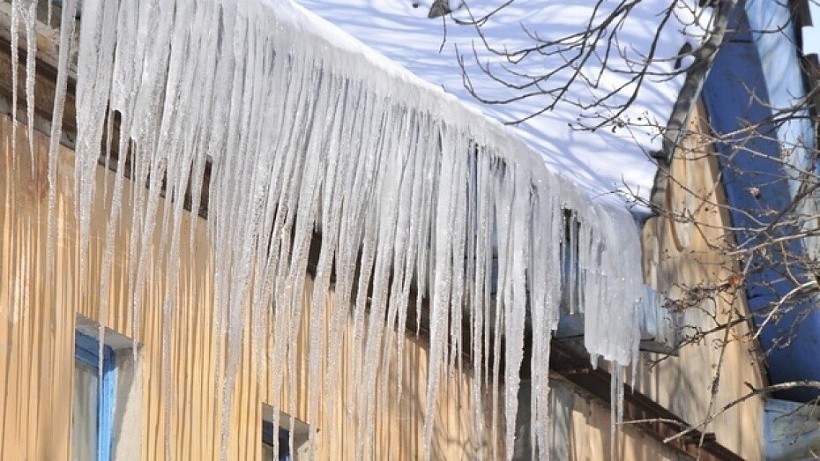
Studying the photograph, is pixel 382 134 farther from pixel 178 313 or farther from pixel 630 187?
pixel 630 187

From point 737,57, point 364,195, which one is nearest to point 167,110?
point 364,195

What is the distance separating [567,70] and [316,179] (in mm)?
2977

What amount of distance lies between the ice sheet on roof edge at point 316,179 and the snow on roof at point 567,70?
500mm

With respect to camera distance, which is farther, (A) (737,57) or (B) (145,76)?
(A) (737,57)

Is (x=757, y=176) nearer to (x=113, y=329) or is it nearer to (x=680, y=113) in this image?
(x=680, y=113)

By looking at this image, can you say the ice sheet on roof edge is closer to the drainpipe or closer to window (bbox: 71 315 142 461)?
window (bbox: 71 315 142 461)

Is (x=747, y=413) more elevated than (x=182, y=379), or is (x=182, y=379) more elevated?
(x=747, y=413)

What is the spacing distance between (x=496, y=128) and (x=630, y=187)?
1.46 m

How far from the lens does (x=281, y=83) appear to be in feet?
21.2

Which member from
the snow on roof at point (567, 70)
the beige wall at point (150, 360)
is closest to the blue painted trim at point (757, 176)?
the snow on roof at point (567, 70)

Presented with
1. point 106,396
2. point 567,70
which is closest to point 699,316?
point 567,70

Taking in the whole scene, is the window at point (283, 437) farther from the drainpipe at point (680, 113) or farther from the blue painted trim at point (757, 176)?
the blue painted trim at point (757, 176)

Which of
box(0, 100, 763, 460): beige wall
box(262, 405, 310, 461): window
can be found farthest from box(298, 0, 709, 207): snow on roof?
box(262, 405, 310, 461): window

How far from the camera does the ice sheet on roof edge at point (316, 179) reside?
604 cm
